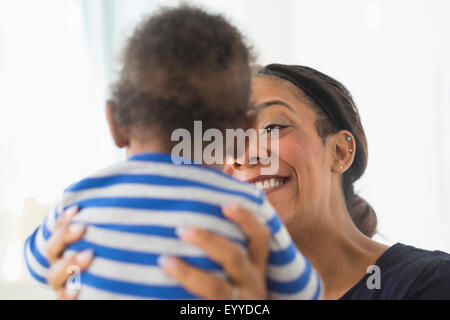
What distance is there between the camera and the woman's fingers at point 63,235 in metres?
0.60

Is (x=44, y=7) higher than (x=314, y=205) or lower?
higher

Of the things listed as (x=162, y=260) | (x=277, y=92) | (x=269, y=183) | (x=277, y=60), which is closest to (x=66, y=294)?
(x=162, y=260)

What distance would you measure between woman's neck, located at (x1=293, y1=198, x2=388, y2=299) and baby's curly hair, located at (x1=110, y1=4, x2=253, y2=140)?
575 mm

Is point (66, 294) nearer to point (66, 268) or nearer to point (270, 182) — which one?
point (66, 268)

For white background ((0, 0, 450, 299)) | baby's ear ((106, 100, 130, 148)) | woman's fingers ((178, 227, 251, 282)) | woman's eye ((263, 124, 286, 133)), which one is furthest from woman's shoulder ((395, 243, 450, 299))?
white background ((0, 0, 450, 299))

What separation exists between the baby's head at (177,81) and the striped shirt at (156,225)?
48 millimetres

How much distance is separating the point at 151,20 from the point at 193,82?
115 millimetres

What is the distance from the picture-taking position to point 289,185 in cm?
114

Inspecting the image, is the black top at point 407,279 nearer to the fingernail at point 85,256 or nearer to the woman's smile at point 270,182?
the woman's smile at point 270,182

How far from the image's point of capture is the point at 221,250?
57cm

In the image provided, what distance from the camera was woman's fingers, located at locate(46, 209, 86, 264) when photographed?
60 cm

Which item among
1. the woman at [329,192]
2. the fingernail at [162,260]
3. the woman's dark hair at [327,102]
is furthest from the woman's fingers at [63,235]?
the woman's dark hair at [327,102]
